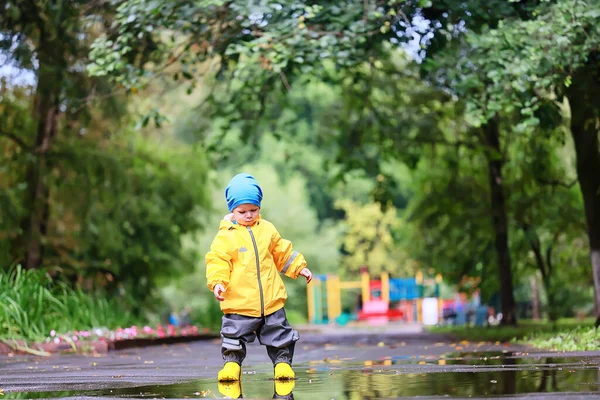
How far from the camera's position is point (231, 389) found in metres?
6.61

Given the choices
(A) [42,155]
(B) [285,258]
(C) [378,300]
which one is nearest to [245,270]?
(B) [285,258]

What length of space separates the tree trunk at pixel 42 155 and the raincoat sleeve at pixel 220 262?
9944 mm

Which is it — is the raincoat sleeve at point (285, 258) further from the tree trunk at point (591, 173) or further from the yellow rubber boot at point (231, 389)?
the tree trunk at point (591, 173)

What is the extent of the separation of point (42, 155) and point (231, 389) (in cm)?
1214

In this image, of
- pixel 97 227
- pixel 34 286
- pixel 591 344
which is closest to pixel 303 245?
pixel 97 227

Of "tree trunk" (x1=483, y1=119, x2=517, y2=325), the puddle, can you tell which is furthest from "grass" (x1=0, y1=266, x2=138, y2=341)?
"tree trunk" (x1=483, y1=119, x2=517, y2=325)

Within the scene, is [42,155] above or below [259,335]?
above

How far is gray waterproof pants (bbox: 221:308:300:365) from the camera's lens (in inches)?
293

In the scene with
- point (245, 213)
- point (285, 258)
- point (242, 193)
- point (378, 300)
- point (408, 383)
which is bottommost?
point (408, 383)

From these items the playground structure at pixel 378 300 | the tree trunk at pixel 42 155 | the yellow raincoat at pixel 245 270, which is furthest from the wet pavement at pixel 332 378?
the playground structure at pixel 378 300

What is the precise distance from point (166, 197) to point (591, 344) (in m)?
14.1

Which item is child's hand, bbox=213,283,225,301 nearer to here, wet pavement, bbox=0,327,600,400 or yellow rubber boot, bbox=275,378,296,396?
wet pavement, bbox=0,327,600,400

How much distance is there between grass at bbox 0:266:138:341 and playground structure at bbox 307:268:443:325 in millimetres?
27049

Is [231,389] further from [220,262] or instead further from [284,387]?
[220,262]
